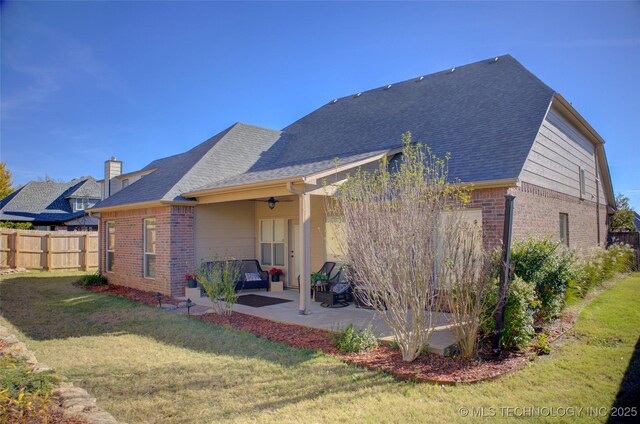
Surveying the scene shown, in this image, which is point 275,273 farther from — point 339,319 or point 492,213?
point 492,213

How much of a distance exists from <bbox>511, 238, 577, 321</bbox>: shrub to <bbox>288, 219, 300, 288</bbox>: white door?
666cm

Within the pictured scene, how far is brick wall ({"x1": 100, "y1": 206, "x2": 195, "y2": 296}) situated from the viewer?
1123 cm

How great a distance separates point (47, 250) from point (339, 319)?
18113 millimetres

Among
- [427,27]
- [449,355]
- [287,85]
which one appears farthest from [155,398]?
[287,85]

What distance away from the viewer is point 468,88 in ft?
40.9

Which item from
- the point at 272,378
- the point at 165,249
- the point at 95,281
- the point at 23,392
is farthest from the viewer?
the point at 95,281

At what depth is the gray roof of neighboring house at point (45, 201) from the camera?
30.6m

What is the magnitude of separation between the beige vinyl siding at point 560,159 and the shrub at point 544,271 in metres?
2.03

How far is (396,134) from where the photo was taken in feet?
38.9

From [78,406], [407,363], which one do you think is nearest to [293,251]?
[407,363]

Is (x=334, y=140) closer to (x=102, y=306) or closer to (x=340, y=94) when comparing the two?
(x=340, y=94)

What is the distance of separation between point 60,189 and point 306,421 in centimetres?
3888

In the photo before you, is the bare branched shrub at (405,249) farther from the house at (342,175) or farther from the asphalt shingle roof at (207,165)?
the asphalt shingle roof at (207,165)

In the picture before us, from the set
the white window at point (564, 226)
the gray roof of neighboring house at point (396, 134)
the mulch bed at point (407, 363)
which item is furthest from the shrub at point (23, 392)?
the white window at point (564, 226)
